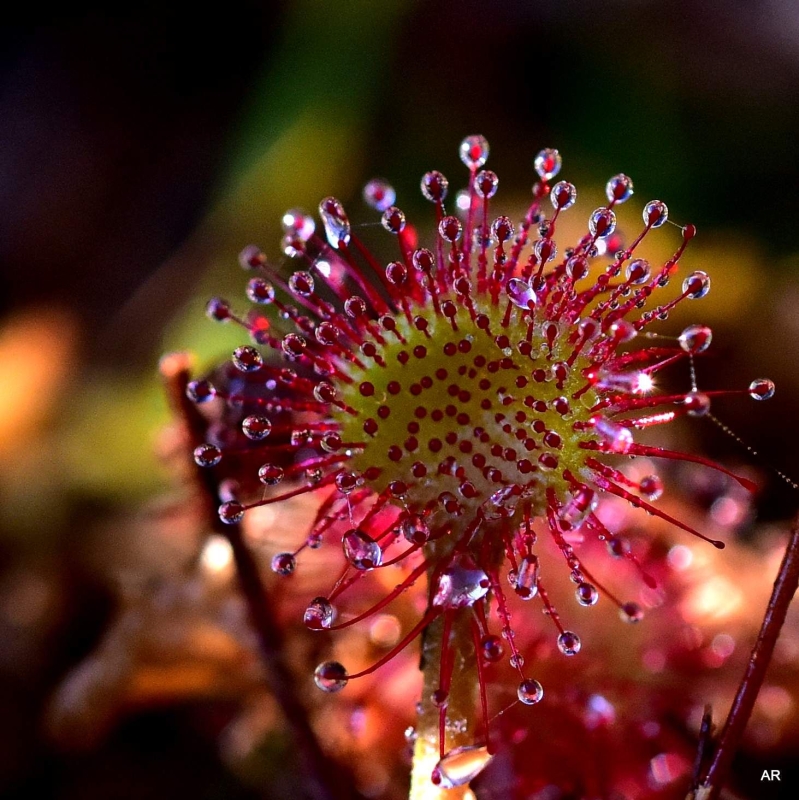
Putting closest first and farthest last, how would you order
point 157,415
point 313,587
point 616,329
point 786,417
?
point 616,329 → point 313,587 → point 786,417 → point 157,415

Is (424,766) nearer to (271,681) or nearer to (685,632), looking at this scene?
(271,681)

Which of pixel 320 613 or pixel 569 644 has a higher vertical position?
pixel 320 613

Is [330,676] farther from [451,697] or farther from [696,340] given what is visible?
[696,340]

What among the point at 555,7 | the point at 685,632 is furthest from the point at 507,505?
the point at 555,7

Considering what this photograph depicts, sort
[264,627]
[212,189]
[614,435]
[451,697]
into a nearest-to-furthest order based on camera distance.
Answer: [614,435]
[451,697]
[264,627]
[212,189]

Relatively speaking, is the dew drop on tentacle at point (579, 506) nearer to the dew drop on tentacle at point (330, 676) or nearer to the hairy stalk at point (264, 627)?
the dew drop on tentacle at point (330, 676)

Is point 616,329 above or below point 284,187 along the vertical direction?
below

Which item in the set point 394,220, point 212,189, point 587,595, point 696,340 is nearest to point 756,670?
point 587,595

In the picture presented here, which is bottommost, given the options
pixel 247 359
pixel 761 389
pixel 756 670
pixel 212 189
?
pixel 756 670
